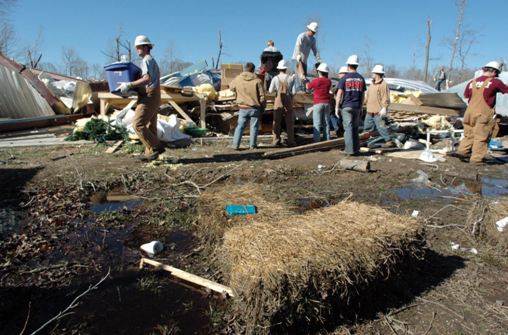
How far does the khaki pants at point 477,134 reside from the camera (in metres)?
7.40

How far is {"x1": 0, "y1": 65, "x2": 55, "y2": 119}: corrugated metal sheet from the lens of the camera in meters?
13.0

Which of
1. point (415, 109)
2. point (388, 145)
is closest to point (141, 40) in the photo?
point (388, 145)

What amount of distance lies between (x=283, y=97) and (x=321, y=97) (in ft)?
3.02

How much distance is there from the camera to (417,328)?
2.61 metres

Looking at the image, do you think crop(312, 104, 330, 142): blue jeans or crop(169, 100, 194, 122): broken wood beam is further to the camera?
crop(169, 100, 194, 122): broken wood beam

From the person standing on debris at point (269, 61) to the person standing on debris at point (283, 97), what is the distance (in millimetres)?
1849

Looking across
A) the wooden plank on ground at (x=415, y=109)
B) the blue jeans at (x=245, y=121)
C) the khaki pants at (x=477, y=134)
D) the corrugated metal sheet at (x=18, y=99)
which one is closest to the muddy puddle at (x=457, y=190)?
the khaki pants at (x=477, y=134)

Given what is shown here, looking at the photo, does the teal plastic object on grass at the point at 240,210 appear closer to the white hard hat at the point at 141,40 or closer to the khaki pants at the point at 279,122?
the white hard hat at the point at 141,40

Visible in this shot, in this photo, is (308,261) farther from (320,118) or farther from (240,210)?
(320,118)

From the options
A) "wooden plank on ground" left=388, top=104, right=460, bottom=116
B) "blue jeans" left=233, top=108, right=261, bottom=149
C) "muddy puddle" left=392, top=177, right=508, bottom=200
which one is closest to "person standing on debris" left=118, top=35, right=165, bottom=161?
"blue jeans" left=233, top=108, right=261, bottom=149

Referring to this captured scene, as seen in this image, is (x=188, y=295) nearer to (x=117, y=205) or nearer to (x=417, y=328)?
(x=417, y=328)

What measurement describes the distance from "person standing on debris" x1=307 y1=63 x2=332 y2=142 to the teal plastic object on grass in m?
5.83

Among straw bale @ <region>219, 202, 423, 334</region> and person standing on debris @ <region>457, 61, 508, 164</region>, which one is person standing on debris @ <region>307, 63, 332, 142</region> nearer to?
person standing on debris @ <region>457, 61, 508, 164</region>

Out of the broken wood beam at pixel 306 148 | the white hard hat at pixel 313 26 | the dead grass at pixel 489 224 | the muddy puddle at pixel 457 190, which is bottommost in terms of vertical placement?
the muddy puddle at pixel 457 190
